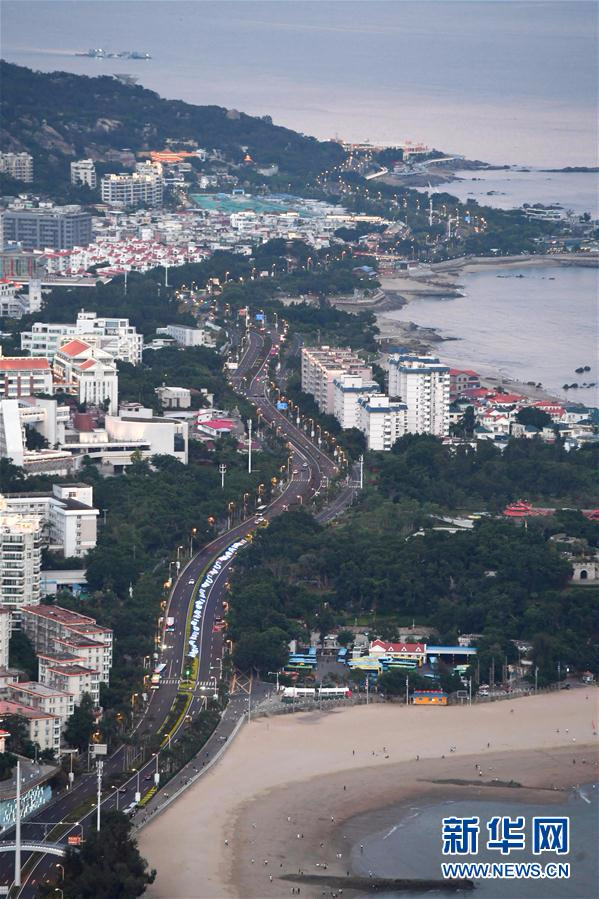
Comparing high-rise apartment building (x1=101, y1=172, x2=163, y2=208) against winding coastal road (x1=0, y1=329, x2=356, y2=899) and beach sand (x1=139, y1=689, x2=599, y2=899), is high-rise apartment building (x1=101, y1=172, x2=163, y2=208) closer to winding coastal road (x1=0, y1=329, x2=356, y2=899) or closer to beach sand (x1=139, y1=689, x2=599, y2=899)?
winding coastal road (x1=0, y1=329, x2=356, y2=899)

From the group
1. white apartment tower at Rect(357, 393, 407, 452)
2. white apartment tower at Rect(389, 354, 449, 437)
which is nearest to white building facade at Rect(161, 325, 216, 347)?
white apartment tower at Rect(389, 354, 449, 437)

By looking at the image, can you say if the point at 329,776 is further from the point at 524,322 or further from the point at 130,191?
the point at 130,191

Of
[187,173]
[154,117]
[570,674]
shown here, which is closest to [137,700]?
[570,674]

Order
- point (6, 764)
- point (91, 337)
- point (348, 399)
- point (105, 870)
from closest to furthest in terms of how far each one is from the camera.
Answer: point (105, 870), point (6, 764), point (348, 399), point (91, 337)

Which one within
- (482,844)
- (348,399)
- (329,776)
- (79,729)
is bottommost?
(482,844)

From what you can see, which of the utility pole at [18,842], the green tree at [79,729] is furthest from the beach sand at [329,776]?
the green tree at [79,729]

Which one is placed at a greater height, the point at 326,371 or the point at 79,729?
the point at 326,371

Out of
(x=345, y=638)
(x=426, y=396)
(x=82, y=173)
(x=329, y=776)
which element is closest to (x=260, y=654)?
(x=345, y=638)
